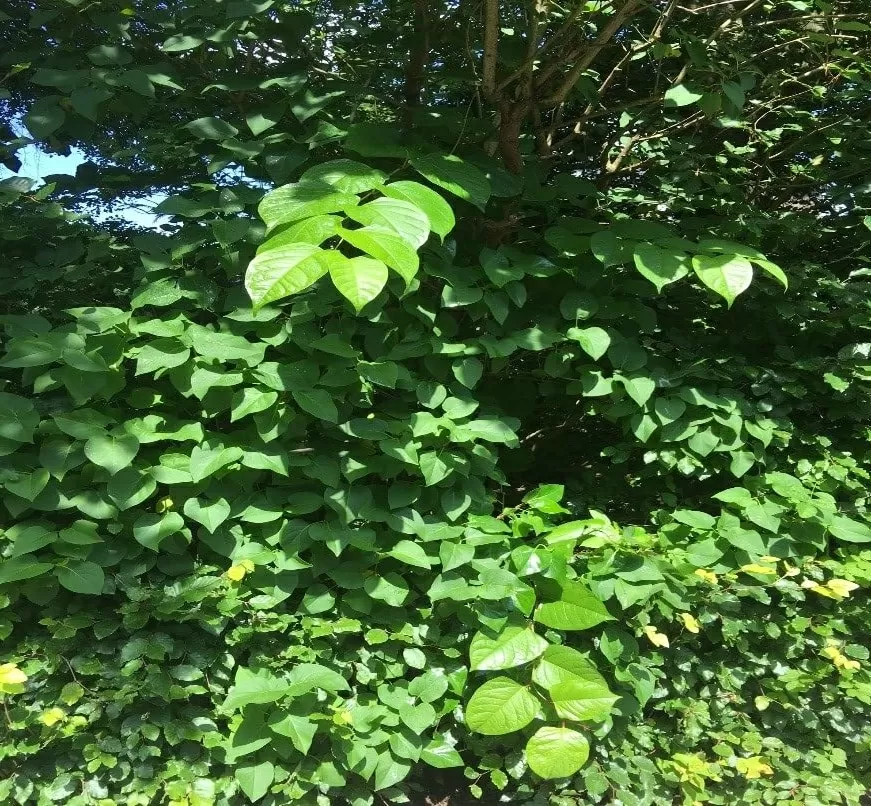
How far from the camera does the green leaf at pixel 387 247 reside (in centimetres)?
133

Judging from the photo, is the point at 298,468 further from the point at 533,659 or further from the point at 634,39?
the point at 634,39

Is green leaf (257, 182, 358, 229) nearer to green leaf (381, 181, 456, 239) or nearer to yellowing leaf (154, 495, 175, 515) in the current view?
green leaf (381, 181, 456, 239)

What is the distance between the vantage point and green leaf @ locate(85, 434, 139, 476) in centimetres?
185

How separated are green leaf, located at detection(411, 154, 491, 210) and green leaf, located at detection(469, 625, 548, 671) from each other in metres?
1.16

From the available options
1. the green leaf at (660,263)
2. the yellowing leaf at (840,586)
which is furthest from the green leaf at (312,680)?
the yellowing leaf at (840,586)

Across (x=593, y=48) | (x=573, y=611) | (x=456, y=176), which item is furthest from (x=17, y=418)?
(x=593, y=48)

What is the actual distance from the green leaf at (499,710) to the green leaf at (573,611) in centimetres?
21

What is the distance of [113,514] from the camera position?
6.38 ft

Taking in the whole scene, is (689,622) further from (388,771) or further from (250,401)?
(250,401)

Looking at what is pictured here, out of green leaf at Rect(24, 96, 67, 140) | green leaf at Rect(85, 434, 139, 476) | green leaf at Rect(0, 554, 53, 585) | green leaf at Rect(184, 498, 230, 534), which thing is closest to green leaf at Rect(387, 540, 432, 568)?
green leaf at Rect(184, 498, 230, 534)

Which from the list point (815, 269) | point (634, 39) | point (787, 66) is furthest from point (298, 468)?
point (787, 66)

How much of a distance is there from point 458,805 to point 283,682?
941 mm

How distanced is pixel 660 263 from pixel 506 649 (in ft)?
3.67

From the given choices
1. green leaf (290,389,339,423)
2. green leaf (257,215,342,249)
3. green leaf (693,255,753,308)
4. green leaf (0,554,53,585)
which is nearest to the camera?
green leaf (257,215,342,249)
